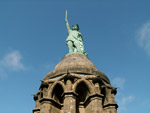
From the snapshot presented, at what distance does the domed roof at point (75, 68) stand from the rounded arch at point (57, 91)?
78cm

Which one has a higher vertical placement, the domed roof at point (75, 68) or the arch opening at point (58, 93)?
the domed roof at point (75, 68)

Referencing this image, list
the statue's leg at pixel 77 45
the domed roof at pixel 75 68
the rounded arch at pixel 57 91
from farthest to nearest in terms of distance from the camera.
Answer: the statue's leg at pixel 77 45
the domed roof at pixel 75 68
the rounded arch at pixel 57 91

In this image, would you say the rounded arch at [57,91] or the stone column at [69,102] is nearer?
the stone column at [69,102]

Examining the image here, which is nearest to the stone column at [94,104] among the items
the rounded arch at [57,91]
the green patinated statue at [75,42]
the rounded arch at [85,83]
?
the rounded arch at [85,83]

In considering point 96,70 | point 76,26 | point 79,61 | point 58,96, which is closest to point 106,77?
point 96,70

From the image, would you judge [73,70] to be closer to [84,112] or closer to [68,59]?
[68,59]

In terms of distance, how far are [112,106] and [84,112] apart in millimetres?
1732

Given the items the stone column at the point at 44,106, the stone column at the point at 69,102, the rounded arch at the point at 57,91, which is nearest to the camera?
the stone column at the point at 69,102

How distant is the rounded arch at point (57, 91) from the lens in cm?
1481

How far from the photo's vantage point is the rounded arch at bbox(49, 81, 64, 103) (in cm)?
1481

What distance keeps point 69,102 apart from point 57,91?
5.98 ft

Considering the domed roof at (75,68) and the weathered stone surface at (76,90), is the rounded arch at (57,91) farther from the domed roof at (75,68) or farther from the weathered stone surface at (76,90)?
the domed roof at (75,68)

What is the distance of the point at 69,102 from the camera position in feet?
44.7

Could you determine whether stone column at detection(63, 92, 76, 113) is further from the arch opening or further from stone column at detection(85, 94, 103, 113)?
the arch opening
